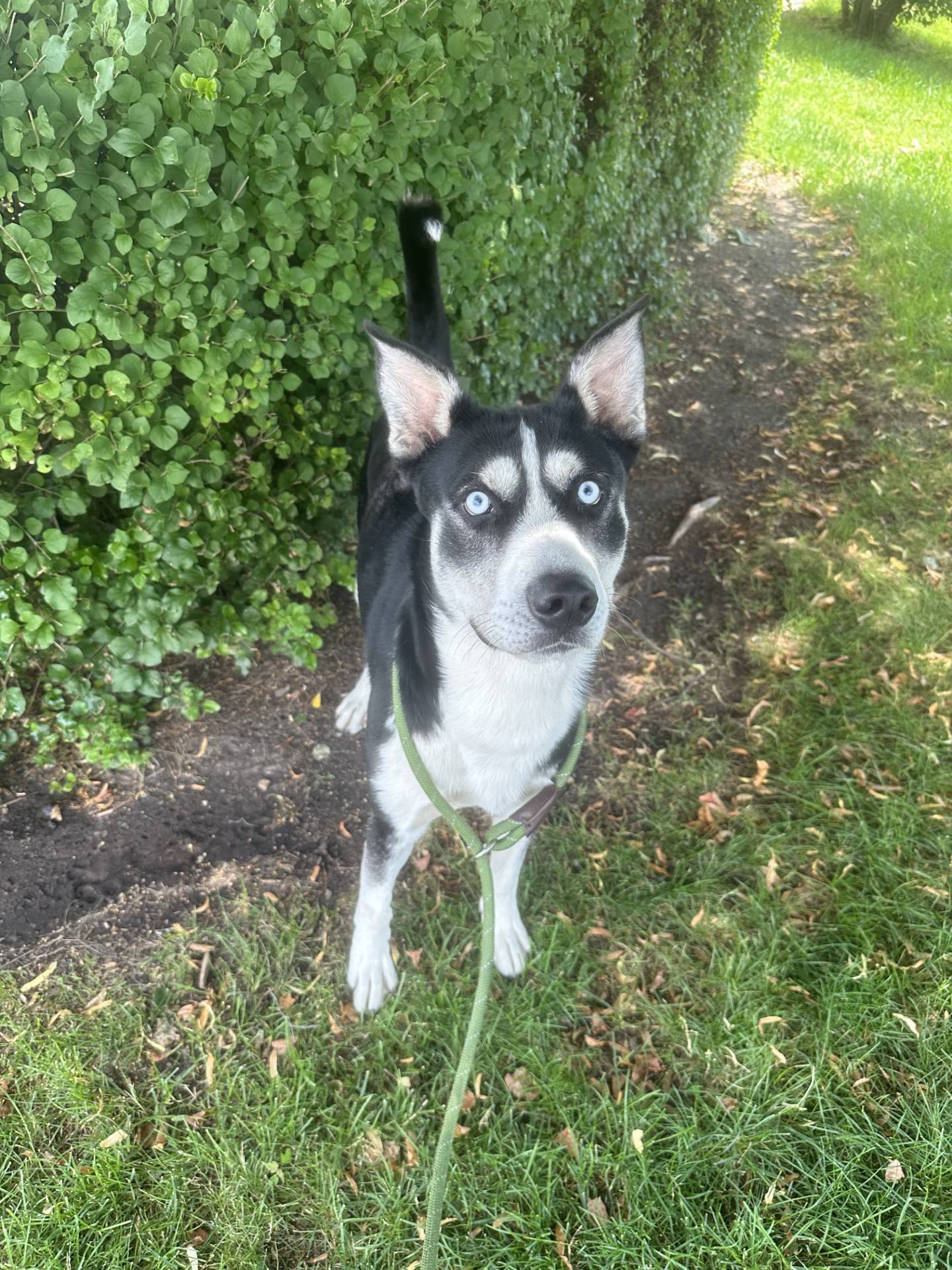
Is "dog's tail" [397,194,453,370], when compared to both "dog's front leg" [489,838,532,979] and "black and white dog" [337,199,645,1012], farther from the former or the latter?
"dog's front leg" [489,838,532,979]

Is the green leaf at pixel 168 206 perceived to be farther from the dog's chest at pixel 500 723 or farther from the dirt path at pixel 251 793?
the dirt path at pixel 251 793

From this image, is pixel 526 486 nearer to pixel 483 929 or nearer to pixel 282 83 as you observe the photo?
pixel 483 929

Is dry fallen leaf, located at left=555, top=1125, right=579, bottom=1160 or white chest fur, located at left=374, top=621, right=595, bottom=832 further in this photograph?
dry fallen leaf, located at left=555, top=1125, right=579, bottom=1160

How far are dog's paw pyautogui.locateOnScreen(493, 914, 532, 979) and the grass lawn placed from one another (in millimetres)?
96

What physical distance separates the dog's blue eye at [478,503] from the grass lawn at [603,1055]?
1.67 meters

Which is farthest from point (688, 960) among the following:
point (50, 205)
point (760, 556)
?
point (50, 205)

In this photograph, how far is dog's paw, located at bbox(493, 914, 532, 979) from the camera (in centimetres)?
286

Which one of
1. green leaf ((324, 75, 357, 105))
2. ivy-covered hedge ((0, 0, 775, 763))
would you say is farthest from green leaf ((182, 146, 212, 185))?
green leaf ((324, 75, 357, 105))

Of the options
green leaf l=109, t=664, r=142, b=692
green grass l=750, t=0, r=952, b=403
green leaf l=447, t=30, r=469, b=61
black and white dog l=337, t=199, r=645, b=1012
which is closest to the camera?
black and white dog l=337, t=199, r=645, b=1012

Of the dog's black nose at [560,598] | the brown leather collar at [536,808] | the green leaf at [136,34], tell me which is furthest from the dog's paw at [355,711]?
the green leaf at [136,34]

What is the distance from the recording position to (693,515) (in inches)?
189

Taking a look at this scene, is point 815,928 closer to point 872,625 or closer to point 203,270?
point 872,625

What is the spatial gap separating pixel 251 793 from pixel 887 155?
34.7ft

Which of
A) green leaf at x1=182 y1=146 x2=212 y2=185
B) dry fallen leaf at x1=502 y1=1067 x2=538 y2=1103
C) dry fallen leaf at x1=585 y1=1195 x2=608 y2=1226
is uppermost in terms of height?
green leaf at x1=182 y1=146 x2=212 y2=185
